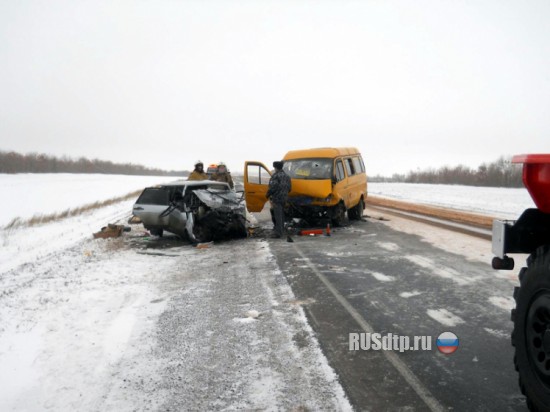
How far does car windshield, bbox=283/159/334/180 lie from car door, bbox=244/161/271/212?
92cm

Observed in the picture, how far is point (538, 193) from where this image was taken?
2.55 metres

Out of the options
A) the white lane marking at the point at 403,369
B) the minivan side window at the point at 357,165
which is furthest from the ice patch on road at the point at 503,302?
the minivan side window at the point at 357,165

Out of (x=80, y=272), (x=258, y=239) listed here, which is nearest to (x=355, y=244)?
(x=258, y=239)

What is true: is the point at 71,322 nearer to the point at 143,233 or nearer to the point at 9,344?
the point at 9,344

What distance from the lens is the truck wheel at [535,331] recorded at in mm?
2457

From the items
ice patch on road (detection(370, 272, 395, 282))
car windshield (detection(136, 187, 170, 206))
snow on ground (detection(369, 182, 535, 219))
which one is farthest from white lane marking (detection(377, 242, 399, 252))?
snow on ground (detection(369, 182, 535, 219))

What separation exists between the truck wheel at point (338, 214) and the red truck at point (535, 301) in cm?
908

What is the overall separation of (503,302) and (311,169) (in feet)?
25.1

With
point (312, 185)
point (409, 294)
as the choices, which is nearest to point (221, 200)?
point (312, 185)

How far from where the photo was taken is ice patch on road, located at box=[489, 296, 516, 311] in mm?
5023

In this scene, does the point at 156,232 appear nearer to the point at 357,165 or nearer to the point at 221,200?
the point at 221,200

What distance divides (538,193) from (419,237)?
826 centimetres

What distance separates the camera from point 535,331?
260cm

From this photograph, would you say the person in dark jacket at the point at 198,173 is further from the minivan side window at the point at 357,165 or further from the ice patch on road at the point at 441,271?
the ice patch on road at the point at 441,271
